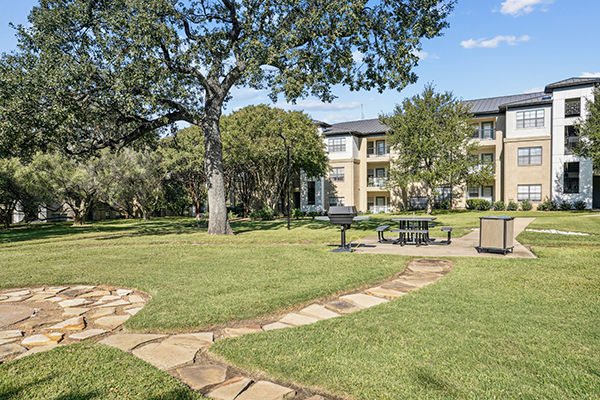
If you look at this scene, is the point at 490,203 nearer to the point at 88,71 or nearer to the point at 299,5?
the point at 299,5

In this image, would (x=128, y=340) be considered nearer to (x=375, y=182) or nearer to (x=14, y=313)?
(x=14, y=313)

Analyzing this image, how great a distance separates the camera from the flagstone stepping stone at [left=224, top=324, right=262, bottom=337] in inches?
169

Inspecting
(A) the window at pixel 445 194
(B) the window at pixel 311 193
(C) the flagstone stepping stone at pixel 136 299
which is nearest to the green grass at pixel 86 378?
(C) the flagstone stepping stone at pixel 136 299

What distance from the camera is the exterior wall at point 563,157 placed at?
1187 inches

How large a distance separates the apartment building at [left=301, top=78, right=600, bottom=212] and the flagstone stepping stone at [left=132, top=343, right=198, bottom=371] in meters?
31.9

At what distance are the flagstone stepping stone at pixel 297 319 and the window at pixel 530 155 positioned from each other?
33.7 m

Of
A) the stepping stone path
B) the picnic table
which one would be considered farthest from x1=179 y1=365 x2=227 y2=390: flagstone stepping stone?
the picnic table

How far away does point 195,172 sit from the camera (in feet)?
111

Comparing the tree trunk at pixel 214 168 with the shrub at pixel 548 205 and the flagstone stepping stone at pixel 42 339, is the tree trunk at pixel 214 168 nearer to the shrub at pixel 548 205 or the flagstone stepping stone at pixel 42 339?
the flagstone stepping stone at pixel 42 339

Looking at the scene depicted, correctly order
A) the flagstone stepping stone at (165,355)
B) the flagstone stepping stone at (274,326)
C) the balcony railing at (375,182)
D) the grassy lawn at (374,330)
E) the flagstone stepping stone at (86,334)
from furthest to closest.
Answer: the balcony railing at (375,182) → the flagstone stepping stone at (274,326) → the flagstone stepping stone at (86,334) → the flagstone stepping stone at (165,355) → the grassy lawn at (374,330)

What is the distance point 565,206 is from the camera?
30.3 metres

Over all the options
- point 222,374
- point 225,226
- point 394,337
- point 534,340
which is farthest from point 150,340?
point 225,226

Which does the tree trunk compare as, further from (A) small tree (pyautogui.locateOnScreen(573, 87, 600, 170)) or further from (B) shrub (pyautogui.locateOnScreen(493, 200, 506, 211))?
(A) small tree (pyautogui.locateOnScreen(573, 87, 600, 170))

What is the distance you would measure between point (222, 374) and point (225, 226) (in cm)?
1343
